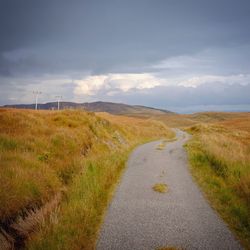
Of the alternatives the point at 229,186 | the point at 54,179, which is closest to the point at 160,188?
the point at 229,186

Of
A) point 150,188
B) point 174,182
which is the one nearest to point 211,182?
point 174,182

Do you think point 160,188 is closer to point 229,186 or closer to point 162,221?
point 229,186

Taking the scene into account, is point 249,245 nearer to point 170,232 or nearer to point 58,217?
point 170,232

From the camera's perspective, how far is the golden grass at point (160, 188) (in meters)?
9.21

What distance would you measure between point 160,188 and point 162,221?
2.82 metres

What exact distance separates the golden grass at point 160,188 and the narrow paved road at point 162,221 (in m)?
0.21

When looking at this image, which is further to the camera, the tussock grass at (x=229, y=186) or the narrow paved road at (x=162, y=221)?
the tussock grass at (x=229, y=186)

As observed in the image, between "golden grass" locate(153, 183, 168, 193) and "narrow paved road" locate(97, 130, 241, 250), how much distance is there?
207 mm

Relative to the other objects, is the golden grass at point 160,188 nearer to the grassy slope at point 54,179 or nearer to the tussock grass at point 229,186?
the tussock grass at point 229,186

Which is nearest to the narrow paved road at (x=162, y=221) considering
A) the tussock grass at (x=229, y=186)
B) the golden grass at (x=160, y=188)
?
the golden grass at (x=160, y=188)

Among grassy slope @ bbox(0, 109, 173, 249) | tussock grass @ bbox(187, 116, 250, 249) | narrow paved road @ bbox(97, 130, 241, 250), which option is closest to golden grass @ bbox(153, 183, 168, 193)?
narrow paved road @ bbox(97, 130, 241, 250)

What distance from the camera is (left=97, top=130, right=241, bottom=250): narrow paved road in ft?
18.0

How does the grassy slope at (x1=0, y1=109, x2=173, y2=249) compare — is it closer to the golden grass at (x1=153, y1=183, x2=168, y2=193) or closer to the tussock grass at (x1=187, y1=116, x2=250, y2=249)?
the golden grass at (x1=153, y1=183, x2=168, y2=193)

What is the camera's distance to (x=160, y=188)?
30.6 ft
